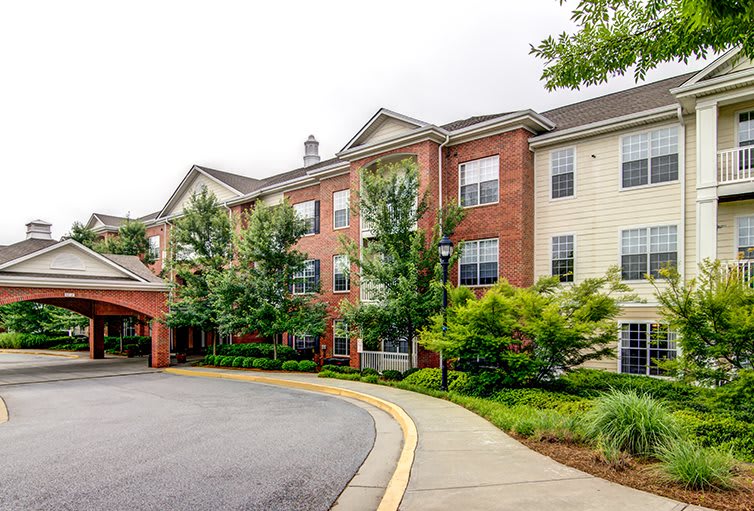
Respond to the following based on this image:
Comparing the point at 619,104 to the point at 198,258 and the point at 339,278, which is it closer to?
the point at 339,278

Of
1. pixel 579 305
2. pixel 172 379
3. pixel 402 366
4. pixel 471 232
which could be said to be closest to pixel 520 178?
pixel 471 232

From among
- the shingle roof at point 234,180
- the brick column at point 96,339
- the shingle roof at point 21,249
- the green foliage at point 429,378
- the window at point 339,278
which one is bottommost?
the brick column at point 96,339

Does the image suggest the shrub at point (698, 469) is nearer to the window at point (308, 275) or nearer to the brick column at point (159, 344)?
the window at point (308, 275)

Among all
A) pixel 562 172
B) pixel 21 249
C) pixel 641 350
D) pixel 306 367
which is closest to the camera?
pixel 641 350

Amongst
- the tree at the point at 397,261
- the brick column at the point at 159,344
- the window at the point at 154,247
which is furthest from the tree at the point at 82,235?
the tree at the point at 397,261

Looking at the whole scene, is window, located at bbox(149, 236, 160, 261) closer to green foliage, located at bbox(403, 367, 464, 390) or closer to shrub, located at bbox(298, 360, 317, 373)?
shrub, located at bbox(298, 360, 317, 373)

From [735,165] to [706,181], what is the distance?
3.15 ft

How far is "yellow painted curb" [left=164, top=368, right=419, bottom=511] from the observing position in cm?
567

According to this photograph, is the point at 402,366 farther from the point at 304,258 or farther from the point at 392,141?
the point at 392,141

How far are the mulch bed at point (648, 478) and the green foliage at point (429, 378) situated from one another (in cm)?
726

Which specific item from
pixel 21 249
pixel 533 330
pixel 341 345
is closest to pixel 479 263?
pixel 533 330

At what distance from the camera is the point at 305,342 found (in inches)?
1012

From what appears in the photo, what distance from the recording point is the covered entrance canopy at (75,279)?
20.9m

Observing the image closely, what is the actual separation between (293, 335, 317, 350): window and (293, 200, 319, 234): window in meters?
5.12
